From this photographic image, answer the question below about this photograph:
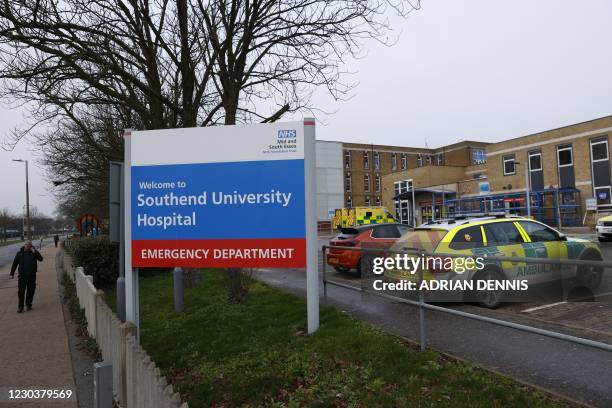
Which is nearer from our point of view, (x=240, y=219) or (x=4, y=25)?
(x=240, y=219)

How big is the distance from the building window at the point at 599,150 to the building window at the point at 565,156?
169cm

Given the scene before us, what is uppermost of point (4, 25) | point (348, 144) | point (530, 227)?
point (348, 144)

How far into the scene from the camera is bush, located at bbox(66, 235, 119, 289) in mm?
13047

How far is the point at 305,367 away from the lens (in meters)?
4.81

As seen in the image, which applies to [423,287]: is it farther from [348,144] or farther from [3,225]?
[3,225]

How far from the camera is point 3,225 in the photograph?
76.2 metres

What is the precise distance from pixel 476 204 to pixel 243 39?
36.8 metres

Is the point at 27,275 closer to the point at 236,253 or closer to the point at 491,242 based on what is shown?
the point at 236,253

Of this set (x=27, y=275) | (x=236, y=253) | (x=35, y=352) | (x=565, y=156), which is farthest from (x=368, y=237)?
(x=565, y=156)

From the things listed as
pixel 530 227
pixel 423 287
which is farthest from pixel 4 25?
pixel 530 227

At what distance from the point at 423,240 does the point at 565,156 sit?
33.8m

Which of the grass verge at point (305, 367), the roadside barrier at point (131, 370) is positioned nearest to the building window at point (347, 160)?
the grass verge at point (305, 367)

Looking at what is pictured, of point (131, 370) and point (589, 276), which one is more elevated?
point (589, 276)

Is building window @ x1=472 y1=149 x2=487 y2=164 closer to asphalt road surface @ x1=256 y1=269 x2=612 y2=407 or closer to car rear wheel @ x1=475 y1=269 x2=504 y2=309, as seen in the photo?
asphalt road surface @ x1=256 y1=269 x2=612 y2=407
